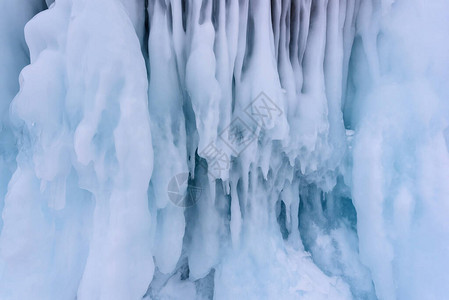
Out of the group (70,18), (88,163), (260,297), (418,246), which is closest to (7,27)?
(70,18)

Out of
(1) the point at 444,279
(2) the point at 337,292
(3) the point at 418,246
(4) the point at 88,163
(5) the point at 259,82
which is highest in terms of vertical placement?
(5) the point at 259,82

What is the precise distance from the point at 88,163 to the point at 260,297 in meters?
1.36

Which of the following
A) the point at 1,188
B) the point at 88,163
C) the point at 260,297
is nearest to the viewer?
the point at 88,163

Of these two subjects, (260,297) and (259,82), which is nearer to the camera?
(259,82)

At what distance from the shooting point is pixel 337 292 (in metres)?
2.17

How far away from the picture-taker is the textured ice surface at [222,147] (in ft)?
5.43

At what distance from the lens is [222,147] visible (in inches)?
76.5

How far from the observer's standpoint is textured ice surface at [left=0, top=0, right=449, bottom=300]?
5.43ft

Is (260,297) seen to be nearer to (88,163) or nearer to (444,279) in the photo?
(444,279)

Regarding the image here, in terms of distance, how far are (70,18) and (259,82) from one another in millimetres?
1105

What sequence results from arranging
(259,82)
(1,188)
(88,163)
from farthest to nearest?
1. (1,188)
2. (259,82)
3. (88,163)

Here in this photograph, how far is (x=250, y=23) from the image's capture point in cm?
199

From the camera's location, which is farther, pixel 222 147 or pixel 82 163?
pixel 222 147

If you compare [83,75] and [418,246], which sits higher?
[83,75]
